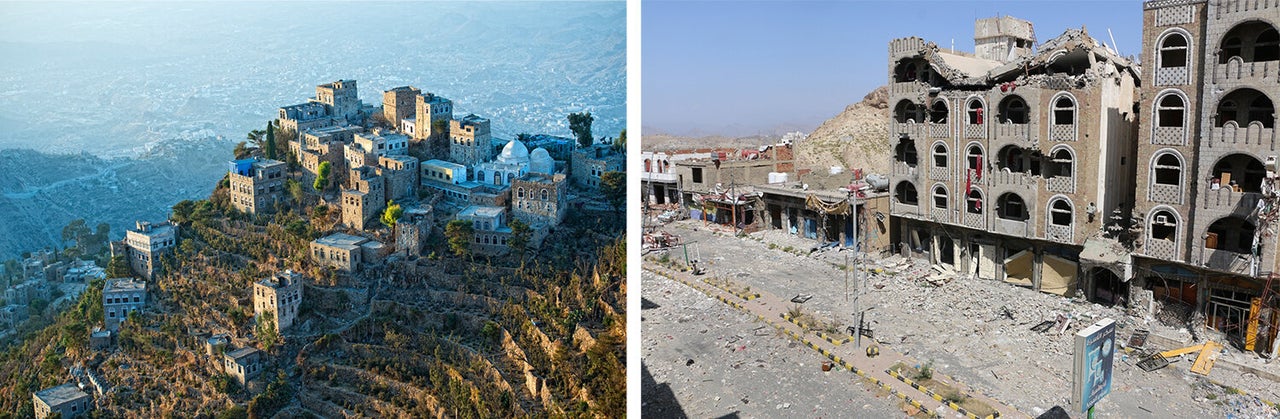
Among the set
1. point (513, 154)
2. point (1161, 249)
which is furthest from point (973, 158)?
point (513, 154)

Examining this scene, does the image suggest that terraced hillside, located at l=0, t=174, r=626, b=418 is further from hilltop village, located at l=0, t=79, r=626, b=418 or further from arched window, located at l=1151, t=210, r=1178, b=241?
arched window, located at l=1151, t=210, r=1178, b=241

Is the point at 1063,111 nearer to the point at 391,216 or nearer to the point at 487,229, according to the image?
the point at 487,229

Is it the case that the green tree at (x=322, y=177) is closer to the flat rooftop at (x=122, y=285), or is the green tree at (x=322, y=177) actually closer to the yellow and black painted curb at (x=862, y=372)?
the flat rooftop at (x=122, y=285)

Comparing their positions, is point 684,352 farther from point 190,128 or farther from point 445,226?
point 190,128

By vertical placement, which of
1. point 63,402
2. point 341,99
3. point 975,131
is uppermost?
point 341,99

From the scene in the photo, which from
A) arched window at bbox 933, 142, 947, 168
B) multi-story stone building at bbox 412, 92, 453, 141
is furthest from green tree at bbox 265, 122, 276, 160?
arched window at bbox 933, 142, 947, 168
